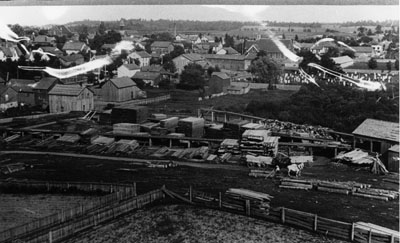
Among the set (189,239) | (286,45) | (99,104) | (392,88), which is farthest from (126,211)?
(392,88)

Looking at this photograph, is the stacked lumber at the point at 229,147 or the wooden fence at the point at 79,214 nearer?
the wooden fence at the point at 79,214

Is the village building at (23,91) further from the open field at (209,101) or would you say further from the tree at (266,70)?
the tree at (266,70)

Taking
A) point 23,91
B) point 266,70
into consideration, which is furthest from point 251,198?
point 23,91

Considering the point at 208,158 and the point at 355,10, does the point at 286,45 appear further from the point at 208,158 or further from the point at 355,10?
the point at 208,158

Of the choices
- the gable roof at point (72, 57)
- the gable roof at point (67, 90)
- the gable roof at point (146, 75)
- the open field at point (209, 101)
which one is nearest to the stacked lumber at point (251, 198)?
the open field at point (209, 101)

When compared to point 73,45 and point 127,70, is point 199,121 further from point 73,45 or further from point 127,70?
point 73,45

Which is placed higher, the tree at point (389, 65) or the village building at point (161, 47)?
the village building at point (161, 47)
